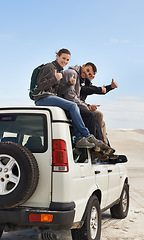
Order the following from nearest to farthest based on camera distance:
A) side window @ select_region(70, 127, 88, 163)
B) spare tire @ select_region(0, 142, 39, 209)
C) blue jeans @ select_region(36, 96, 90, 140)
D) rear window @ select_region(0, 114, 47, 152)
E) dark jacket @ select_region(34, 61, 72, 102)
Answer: spare tire @ select_region(0, 142, 39, 209) < rear window @ select_region(0, 114, 47, 152) < side window @ select_region(70, 127, 88, 163) < blue jeans @ select_region(36, 96, 90, 140) < dark jacket @ select_region(34, 61, 72, 102)

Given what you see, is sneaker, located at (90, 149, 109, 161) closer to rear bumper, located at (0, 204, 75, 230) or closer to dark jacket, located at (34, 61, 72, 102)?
dark jacket, located at (34, 61, 72, 102)

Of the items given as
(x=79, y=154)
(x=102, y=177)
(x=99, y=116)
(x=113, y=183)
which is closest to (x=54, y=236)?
(x=102, y=177)

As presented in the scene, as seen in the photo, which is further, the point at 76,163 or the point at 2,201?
the point at 76,163

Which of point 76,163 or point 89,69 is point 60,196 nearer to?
point 76,163

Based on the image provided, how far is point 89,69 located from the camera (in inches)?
258

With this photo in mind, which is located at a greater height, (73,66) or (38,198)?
(73,66)

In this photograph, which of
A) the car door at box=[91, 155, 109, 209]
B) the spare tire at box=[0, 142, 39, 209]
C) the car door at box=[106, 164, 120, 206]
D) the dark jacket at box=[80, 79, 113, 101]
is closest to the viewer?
the spare tire at box=[0, 142, 39, 209]

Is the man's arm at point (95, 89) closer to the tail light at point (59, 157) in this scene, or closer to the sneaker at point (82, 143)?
the sneaker at point (82, 143)

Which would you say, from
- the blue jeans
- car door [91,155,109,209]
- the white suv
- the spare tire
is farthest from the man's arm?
the spare tire

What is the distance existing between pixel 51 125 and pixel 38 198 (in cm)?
90

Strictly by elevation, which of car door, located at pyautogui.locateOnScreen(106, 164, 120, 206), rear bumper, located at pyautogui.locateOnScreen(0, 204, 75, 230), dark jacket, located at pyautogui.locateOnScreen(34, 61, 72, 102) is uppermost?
dark jacket, located at pyautogui.locateOnScreen(34, 61, 72, 102)

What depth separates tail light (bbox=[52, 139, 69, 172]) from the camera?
4.16 m

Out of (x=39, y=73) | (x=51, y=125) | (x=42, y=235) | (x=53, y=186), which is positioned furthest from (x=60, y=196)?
(x=39, y=73)

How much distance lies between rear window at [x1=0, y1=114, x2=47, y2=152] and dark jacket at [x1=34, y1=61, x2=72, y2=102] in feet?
2.98
